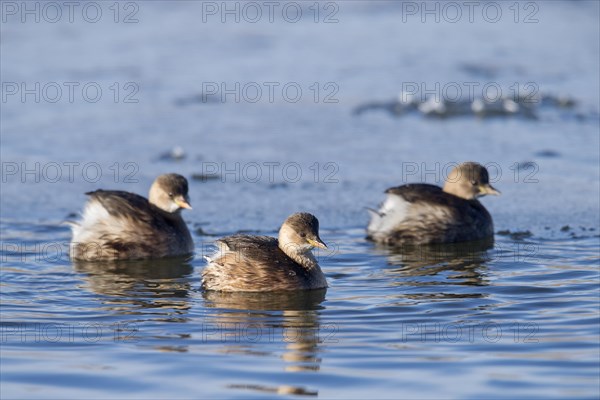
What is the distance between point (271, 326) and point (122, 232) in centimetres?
285

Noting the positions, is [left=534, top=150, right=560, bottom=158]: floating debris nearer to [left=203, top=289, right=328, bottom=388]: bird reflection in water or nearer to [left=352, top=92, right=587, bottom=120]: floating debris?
[left=352, top=92, right=587, bottom=120]: floating debris

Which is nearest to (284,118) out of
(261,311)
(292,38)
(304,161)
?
(304,161)

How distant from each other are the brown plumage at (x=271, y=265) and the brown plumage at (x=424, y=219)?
193 cm

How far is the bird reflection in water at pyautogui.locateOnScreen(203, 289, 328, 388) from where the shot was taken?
7293mm

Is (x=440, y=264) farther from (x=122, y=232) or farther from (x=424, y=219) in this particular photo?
(x=122, y=232)

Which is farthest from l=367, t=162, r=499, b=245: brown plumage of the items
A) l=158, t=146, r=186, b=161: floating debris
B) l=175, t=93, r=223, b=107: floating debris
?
l=175, t=93, r=223, b=107: floating debris

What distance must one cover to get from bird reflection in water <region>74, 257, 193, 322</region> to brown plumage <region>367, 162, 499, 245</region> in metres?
1.95

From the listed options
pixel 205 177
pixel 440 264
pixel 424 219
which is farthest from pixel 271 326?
pixel 205 177

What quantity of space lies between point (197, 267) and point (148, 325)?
226 centimetres

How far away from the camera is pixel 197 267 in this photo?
1027cm

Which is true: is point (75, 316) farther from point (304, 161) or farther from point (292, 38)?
point (292, 38)

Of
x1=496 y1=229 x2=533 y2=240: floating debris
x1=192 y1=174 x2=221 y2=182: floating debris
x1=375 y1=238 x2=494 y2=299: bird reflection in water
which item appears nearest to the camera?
x1=375 y1=238 x2=494 y2=299: bird reflection in water

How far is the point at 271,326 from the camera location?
26.5 ft

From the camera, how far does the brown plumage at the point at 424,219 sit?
11.0 meters
